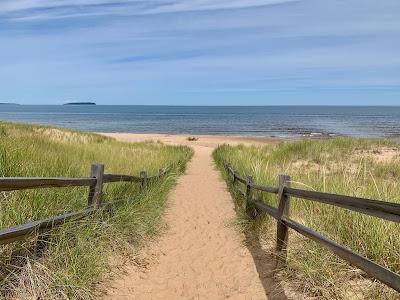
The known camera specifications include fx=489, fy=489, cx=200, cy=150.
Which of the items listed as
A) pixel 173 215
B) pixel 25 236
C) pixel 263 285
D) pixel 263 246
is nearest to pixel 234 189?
pixel 173 215

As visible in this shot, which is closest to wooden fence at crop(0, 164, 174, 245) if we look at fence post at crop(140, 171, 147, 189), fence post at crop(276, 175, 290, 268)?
fence post at crop(140, 171, 147, 189)

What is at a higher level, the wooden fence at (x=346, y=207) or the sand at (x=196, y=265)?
the wooden fence at (x=346, y=207)

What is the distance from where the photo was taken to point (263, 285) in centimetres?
604

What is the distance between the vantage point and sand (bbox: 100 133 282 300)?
5.84 m

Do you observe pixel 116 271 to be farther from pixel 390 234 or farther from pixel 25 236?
pixel 390 234

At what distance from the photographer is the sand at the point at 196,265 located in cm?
584

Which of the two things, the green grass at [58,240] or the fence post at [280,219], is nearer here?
the green grass at [58,240]

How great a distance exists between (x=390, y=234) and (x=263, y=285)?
5.43ft

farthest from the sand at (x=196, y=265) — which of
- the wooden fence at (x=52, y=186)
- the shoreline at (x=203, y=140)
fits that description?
the shoreline at (x=203, y=140)

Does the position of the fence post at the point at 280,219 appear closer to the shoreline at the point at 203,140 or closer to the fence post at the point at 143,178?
the fence post at the point at 143,178

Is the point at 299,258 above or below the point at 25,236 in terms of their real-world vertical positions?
below

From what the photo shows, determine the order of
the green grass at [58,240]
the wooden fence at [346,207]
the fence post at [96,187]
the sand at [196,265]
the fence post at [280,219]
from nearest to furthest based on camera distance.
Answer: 1. the wooden fence at [346,207]
2. the green grass at [58,240]
3. the sand at [196,265]
4. the fence post at [280,219]
5. the fence post at [96,187]

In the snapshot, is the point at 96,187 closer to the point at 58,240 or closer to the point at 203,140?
the point at 58,240

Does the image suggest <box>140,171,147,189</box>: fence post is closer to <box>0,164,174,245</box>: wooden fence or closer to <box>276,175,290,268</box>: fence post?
<box>0,164,174,245</box>: wooden fence
